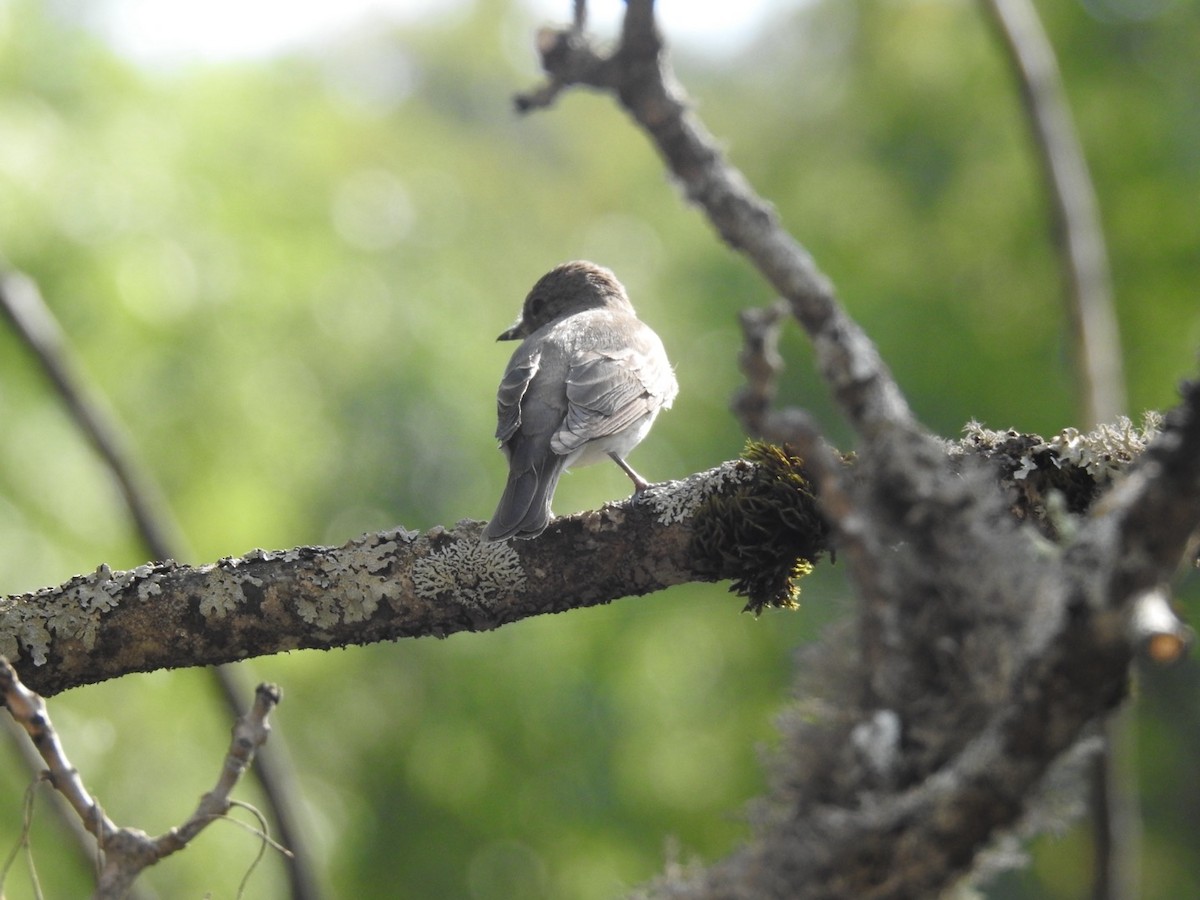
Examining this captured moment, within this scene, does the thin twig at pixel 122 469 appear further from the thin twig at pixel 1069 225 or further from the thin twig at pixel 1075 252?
the thin twig at pixel 1069 225

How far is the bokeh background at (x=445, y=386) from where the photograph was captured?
9.34 metres

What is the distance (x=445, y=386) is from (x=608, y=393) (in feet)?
23.0

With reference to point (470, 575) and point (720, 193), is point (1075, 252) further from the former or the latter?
point (720, 193)

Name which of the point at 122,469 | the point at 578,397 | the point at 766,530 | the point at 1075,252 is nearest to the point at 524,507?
the point at 766,530

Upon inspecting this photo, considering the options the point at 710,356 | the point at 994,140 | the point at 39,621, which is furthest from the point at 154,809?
the point at 994,140

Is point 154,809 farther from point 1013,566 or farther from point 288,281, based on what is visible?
point 1013,566

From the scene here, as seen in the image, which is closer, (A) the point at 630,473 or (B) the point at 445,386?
(A) the point at 630,473

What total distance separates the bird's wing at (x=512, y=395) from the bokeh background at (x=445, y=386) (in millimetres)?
3705

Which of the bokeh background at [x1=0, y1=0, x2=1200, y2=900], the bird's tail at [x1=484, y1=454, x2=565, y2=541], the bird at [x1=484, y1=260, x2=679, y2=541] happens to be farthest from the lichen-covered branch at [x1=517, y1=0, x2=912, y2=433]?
the bokeh background at [x1=0, y1=0, x2=1200, y2=900]

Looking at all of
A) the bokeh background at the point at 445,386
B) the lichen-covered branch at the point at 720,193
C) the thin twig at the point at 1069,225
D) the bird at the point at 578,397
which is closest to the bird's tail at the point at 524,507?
the bird at the point at 578,397

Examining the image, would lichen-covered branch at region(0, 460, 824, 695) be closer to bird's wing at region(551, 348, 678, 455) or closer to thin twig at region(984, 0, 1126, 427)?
bird's wing at region(551, 348, 678, 455)

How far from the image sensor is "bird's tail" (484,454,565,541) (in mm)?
3742

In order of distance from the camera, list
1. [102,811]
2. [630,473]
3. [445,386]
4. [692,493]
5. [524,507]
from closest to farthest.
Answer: [102,811], [692,493], [524,507], [630,473], [445,386]

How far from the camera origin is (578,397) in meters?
5.15
